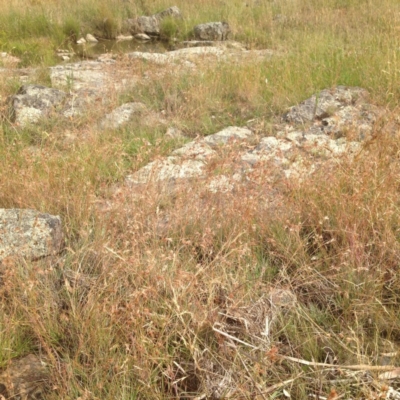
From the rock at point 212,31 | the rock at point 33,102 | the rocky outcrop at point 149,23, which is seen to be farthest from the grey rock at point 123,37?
the rock at point 33,102

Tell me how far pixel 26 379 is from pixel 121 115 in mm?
3254

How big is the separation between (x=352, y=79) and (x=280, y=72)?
32.6 inches

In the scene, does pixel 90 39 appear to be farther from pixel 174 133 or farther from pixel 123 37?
pixel 174 133

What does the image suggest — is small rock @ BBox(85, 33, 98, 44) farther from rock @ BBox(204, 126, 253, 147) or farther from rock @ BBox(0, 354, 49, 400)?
rock @ BBox(0, 354, 49, 400)

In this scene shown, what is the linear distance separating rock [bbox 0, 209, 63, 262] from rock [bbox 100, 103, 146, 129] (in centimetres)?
207

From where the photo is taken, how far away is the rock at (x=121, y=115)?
14.5ft

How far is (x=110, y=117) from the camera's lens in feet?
14.9

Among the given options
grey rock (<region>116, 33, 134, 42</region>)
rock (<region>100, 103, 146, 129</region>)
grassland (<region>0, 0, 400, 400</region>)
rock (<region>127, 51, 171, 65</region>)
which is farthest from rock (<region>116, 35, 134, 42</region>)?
grassland (<region>0, 0, 400, 400</region>)

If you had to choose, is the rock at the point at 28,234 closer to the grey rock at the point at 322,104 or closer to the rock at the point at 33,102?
the rock at the point at 33,102

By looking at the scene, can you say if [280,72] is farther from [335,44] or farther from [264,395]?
[264,395]

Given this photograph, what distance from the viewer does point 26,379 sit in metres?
1.73

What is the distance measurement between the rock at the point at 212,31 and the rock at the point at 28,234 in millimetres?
8651

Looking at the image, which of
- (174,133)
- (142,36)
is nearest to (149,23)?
(142,36)

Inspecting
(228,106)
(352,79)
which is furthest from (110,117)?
(352,79)
